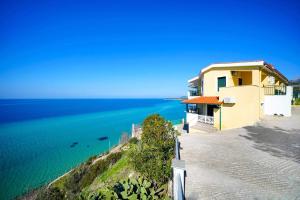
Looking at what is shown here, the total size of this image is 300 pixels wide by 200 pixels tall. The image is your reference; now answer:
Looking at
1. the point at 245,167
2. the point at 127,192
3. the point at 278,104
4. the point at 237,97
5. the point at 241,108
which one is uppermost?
the point at 237,97

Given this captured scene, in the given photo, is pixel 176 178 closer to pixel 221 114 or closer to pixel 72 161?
pixel 221 114

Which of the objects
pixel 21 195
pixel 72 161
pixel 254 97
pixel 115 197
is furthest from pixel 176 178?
pixel 72 161

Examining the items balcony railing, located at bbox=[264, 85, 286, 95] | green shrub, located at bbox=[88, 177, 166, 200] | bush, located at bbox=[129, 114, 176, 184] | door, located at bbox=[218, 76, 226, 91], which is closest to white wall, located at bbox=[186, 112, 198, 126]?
door, located at bbox=[218, 76, 226, 91]

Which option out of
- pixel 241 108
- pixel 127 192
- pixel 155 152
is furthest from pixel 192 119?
pixel 127 192

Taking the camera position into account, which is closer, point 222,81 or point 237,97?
point 237,97

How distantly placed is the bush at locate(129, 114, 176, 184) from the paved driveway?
0.90m

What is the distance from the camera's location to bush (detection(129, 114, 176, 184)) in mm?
6176

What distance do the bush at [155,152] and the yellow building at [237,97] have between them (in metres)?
8.29

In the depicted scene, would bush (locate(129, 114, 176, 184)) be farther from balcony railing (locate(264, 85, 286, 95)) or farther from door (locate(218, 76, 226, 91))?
balcony railing (locate(264, 85, 286, 95))

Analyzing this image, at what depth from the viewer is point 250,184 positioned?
5.30 metres

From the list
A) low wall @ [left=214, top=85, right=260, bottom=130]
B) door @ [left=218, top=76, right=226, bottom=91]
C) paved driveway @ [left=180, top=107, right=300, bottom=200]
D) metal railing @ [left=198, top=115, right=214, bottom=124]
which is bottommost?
paved driveway @ [left=180, top=107, right=300, bottom=200]

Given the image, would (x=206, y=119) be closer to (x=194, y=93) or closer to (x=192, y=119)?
(x=192, y=119)

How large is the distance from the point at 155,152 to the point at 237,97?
10331mm

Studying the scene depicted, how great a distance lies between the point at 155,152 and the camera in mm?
6543
